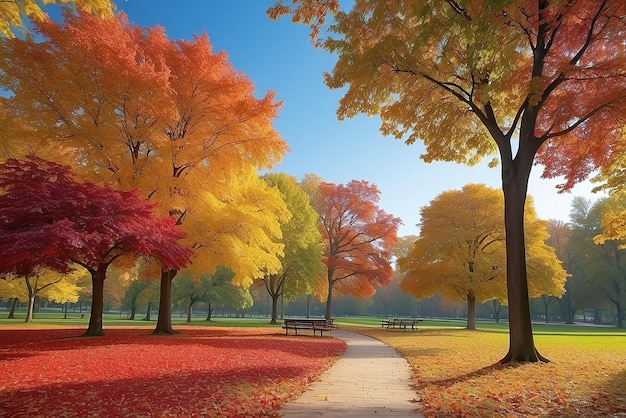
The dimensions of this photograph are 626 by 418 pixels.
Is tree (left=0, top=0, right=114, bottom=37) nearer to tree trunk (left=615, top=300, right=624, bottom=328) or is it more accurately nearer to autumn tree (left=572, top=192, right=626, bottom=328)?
autumn tree (left=572, top=192, right=626, bottom=328)

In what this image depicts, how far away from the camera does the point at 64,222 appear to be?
11.6 metres

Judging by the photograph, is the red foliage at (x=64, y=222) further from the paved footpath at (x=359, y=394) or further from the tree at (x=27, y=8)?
the paved footpath at (x=359, y=394)

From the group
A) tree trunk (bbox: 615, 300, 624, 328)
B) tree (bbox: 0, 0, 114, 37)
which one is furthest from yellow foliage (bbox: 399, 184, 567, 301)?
tree trunk (bbox: 615, 300, 624, 328)

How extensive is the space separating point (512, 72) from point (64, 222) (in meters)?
13.3

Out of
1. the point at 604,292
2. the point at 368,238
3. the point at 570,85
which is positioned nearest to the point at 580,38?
the point at 570,85

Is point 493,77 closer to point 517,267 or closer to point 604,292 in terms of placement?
point 517,267

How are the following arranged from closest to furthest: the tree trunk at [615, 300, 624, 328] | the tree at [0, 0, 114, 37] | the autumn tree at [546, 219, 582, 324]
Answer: the tree at [0, 0, 114, 37] → the tree trunk at [615, 300, 624, 328] → the autumn tree at [546, 219, 582, 324]

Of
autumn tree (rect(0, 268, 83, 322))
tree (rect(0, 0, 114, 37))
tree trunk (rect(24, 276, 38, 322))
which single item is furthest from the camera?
autumn tree (rect(0, 268, 83, 322))

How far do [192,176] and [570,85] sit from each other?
14332 millimetres

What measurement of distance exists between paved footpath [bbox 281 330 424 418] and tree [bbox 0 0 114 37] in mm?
8151

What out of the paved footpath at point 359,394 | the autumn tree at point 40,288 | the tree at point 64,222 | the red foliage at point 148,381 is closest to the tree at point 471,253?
the red foliage at point 148,381

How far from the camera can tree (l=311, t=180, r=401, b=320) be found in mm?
39531

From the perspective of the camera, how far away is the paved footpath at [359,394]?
18.5 ft

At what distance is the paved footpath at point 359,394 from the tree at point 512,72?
379cm
